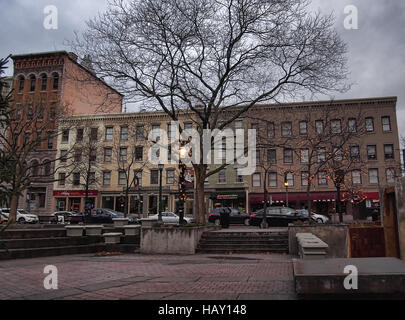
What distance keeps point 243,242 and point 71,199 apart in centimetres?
3629

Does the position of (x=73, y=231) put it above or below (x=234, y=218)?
below

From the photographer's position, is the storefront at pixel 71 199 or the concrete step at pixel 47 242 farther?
Result: the storefront at pixel 71 199

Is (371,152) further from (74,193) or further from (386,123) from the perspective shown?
(74,193)

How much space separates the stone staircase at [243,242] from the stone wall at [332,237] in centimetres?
122

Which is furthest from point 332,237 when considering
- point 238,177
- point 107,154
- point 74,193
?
point 74,193

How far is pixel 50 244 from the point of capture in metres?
14.3

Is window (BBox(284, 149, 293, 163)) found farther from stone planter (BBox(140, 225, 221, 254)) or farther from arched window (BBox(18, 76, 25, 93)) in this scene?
arched window (BBox(18, 76, 25, 93))

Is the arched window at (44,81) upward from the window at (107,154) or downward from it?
upward

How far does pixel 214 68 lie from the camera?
18812 mm

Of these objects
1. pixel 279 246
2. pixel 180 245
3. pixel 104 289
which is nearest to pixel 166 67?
pixel 180 245

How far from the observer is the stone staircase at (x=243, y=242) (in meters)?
15.1

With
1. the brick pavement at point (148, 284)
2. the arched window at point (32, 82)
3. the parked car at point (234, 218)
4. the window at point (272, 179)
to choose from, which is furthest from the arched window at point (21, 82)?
the brick pavement at point (148, 284)

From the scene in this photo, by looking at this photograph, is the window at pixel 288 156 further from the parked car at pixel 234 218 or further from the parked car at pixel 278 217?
the parked car at pixel 278 217
